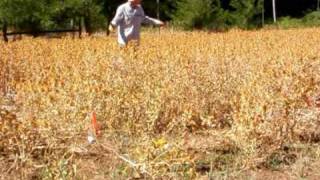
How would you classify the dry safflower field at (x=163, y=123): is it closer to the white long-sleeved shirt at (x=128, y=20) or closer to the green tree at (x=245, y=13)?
the white long-sleeved shirt at (x=128, y=20)

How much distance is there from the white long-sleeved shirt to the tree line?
16.8 m

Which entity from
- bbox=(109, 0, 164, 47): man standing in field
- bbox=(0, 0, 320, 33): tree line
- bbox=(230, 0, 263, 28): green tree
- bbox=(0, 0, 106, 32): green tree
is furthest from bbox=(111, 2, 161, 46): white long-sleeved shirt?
bbox=(230, 0, 263, 28): green tree

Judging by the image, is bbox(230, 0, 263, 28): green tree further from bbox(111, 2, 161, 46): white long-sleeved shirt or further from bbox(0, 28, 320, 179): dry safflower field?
bbox(0, 28, 320, 179): dry safflower field

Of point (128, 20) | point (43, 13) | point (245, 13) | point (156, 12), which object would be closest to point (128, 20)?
point (128, 20)

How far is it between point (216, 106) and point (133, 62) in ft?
3.15

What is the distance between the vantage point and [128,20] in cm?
1069

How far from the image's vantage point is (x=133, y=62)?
707 centimetres

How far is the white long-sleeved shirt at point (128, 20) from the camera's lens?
10.7 m

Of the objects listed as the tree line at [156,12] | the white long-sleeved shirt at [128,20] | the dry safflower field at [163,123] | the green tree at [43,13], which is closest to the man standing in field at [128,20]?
Result: the white long-sleeved shirt at [128,20]

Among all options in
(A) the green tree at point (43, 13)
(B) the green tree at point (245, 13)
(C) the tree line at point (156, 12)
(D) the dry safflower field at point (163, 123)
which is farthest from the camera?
(B) the green tree at point (245, 13)

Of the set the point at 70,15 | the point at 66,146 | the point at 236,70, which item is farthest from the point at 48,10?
the point at 66,146

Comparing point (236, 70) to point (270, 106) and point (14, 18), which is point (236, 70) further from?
point (14, 18)

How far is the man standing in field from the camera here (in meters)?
10.7

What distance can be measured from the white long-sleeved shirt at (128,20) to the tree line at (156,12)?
16808 mm
